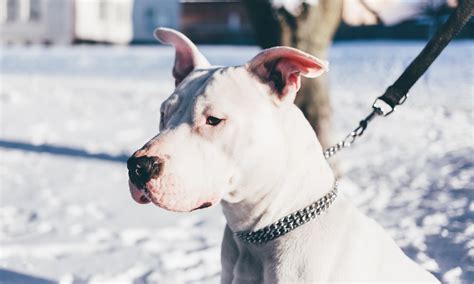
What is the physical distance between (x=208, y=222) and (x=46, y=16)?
27.2 metres

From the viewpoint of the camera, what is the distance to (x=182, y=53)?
2.23 metres

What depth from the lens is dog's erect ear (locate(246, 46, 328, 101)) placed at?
184cm

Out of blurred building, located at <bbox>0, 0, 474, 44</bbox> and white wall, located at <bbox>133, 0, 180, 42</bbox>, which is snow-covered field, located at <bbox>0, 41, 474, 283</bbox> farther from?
white wall, located at <bbox>133, 0, 180, 42</bbox>

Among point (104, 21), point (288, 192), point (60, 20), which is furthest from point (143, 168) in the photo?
point (104, 21)

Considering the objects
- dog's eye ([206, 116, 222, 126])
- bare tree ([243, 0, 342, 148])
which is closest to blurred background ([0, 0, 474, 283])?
bare tree ([243, 0, 342, 148])

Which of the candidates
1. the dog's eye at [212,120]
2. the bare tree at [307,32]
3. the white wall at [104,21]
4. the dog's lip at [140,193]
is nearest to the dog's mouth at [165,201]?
the dog's lip at [140,193]

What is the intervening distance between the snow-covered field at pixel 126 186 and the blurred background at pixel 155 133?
0.02 metres

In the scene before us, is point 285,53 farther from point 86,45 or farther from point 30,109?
point 86,45

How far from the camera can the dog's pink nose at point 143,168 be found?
5.49 ft

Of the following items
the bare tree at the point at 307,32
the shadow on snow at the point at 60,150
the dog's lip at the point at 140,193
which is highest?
the dog's lip at the point at 140,193

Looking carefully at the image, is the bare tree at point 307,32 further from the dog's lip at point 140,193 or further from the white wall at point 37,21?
the white wall at point 37,21

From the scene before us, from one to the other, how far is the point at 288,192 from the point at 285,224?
0.36ft

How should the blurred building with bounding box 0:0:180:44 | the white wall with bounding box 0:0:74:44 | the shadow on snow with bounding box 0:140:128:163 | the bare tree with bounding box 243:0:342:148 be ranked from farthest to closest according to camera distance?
the blurred building with bounding box 0:0:180:44, the white wall with bounding box 0:0:74:44, the shadow on snow with bounding box 0:140:128:163, the bare tree with bounding box 243:0:342:148

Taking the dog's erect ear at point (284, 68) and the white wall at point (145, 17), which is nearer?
the dog's erect ear at point (284, 68)
